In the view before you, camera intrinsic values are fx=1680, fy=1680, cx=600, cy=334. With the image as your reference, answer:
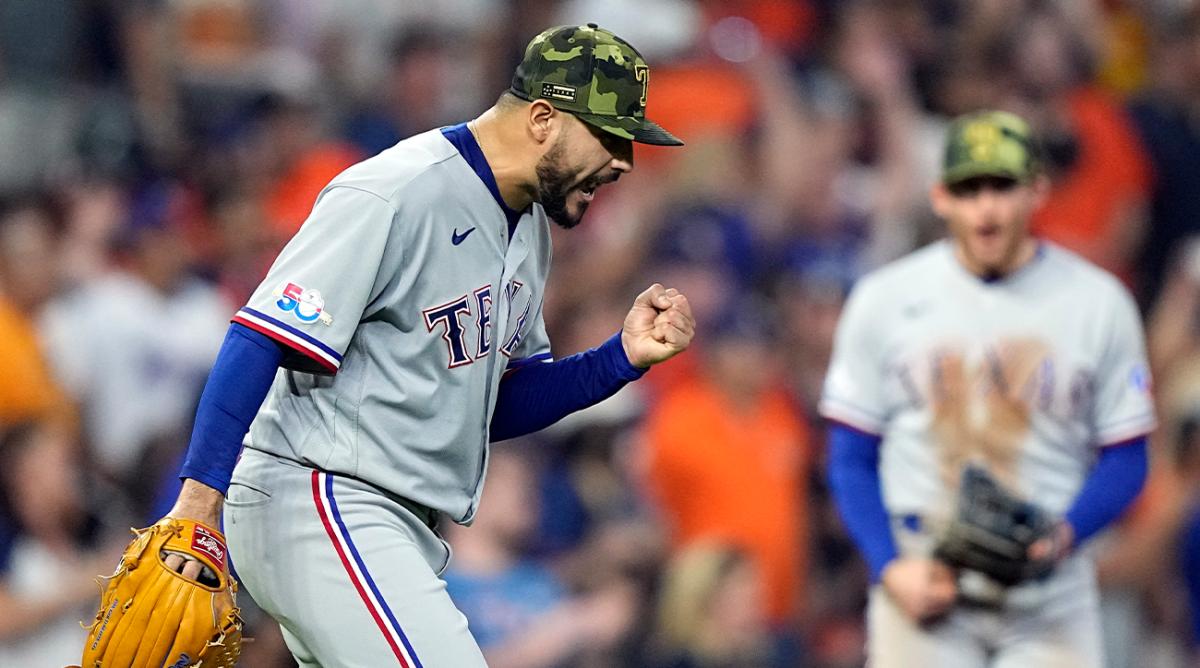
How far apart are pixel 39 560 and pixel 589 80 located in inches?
136

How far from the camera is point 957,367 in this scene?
458cm

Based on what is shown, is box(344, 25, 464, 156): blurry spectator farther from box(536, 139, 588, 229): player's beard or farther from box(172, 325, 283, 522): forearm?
box(172, 325, 283, 522): forearm

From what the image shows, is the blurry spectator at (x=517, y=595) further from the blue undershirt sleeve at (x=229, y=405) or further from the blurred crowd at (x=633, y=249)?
the blue undershirt sleeve at (x=229, y=405)

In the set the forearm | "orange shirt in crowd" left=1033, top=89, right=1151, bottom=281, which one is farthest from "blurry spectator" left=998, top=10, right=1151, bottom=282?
the forearm

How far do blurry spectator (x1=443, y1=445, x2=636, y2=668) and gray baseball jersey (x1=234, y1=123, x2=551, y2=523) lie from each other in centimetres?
274

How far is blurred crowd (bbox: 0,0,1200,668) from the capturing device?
20.8 feet

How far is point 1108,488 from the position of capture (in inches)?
177

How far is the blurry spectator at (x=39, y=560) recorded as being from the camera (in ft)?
19.0

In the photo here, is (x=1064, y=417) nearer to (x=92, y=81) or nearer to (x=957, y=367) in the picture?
(x=957, y=367)

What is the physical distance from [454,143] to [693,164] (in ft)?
14.6

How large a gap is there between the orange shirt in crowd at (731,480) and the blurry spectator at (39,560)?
2170mm

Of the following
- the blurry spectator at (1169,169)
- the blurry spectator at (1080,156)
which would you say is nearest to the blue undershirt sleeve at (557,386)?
the blurry spectator at (1080,156)

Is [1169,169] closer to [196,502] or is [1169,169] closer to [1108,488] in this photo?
[1108,488]

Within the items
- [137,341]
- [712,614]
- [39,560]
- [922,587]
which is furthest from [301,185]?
[922,587]
